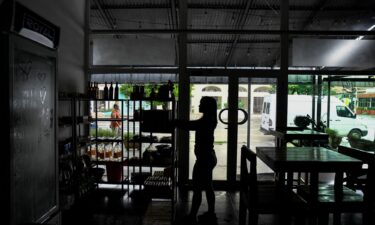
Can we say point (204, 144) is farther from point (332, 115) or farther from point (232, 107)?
point (332, 115)

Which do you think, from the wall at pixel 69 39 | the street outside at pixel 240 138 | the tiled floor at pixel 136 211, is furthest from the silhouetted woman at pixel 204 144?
the wall at pixel 69 39

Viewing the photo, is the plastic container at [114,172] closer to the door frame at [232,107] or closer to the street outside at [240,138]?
the street outside at [240,138]

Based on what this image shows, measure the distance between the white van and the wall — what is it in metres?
3.29

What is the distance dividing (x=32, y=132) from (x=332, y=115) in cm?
480

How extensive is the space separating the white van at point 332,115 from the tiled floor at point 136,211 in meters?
1.58

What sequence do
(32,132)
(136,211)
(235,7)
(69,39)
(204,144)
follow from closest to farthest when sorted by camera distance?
1. (32,132)
2. (204,144)
3. (136,211)
4. (69,39)
5. (235,7)

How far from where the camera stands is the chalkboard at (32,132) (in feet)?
6.28

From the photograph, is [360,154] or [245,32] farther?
[245,32]

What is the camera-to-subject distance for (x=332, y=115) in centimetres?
505

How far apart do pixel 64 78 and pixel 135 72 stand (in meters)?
1.25

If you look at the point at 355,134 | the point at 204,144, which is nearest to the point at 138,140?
the point at 204,144

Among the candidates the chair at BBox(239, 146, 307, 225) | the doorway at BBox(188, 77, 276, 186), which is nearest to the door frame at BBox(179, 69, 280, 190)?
the doorway at BBox(188, 77, 276, 186)

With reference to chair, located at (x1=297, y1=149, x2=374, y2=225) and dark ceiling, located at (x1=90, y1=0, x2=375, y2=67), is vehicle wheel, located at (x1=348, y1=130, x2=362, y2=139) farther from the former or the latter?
chair, located at (x1=297, y1=149, x2=374, y2=225)

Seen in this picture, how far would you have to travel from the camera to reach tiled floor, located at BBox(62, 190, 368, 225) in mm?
3582
